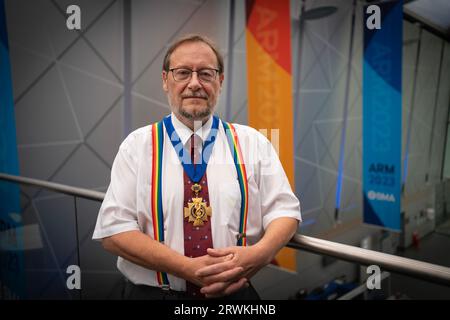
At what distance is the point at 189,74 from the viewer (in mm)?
1143

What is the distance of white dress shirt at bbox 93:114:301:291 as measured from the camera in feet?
3.59

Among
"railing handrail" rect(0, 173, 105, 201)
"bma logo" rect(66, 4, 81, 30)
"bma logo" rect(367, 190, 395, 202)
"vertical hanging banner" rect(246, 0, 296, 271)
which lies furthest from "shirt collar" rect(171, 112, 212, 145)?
"bma logo" rect(367, 190, 395, 202)

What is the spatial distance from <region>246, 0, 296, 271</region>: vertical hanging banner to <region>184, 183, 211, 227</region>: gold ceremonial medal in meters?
0.73

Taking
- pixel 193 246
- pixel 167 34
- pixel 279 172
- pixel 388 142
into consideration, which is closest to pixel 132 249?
pixel 193 246

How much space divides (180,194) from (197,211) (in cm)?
8

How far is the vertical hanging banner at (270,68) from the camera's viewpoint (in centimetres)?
179

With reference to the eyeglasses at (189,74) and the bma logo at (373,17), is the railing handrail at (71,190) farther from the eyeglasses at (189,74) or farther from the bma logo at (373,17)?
the bma logo at (373,17)

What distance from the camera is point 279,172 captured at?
3.86ft

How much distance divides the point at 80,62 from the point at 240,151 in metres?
1.27

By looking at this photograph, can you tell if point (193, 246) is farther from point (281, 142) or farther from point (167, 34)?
point (167, 34)

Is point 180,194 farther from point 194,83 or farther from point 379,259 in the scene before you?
point 379,259

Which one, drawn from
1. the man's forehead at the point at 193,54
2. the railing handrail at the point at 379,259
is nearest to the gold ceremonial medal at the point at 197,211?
the railing handrail at the point at 379,259

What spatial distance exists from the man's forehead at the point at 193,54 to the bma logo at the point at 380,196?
2.32m

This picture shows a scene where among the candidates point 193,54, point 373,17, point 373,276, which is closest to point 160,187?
point 193,54
